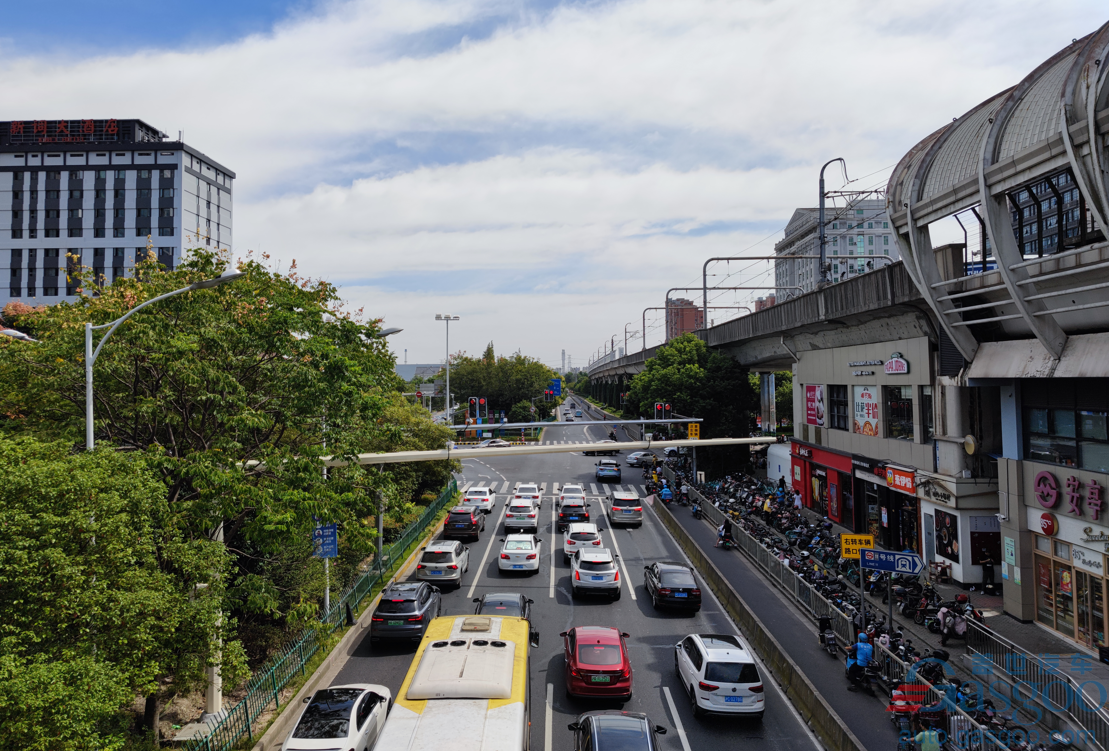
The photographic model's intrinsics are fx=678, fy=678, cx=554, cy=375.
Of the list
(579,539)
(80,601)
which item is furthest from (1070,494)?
(80,601)

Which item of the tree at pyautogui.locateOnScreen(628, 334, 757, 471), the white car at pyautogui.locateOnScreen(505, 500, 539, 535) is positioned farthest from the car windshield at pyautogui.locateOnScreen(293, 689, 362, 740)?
the tree at pyautogui.locateOnScreen(628, 334, 757, 471)

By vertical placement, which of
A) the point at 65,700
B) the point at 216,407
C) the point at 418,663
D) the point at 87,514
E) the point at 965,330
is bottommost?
the point at 418,663

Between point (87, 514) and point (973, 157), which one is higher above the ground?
point (973, 157)

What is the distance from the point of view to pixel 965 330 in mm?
21703

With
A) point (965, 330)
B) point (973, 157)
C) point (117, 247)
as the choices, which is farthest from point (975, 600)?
point (117, 247)

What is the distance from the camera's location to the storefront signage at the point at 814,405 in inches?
1357

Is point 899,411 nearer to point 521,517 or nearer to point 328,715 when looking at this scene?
point 521,517

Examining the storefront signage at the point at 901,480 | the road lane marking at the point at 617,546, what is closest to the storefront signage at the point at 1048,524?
the storefront signage at the point at 901,480

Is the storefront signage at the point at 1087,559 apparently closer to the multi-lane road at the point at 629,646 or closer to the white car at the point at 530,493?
the multi-lane road at the point at 629,646

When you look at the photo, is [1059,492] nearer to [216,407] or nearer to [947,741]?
[947,741]

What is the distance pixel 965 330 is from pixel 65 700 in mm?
24018

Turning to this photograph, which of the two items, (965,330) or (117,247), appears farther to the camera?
(117,247)

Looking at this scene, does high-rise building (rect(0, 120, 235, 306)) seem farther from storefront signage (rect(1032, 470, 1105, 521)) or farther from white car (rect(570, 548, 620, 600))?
storefront signage (rect(1032, 470, 1105, 521))

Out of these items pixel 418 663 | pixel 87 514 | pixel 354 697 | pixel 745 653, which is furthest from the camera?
pixel 745 653
